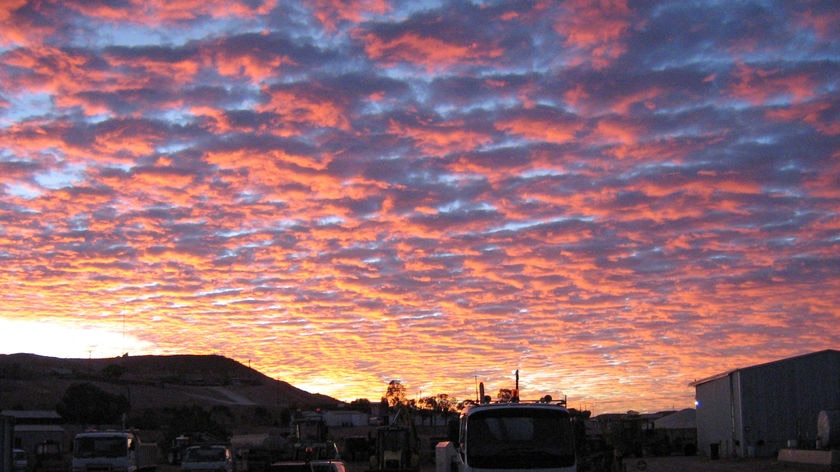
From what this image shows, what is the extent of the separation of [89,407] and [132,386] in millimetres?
51417

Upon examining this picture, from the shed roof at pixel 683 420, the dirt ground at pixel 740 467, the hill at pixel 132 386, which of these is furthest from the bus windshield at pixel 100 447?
the hill at pixel 132 386

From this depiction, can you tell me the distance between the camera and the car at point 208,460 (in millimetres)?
32344

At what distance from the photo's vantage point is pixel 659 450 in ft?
227

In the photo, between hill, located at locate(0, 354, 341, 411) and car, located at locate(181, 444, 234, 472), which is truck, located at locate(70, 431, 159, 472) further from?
hill, located at locate(0, 354, 341, 411)

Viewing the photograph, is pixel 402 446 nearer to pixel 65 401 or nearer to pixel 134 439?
pixel 134 439

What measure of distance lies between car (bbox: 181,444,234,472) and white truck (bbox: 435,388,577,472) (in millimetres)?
17516

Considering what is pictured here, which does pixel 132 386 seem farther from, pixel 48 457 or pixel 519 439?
pixel 519 439

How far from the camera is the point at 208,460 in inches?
1294

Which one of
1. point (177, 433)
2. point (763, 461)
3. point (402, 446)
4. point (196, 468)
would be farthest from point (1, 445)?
point (177, 433)

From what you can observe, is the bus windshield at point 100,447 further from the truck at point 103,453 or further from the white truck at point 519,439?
the white truck at point 519,439

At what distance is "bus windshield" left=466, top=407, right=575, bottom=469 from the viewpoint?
54.9ft

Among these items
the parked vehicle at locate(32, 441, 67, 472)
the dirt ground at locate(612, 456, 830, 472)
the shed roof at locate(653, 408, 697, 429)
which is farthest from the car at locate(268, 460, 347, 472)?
the shed roof at locate(653, 408, 697, 429)

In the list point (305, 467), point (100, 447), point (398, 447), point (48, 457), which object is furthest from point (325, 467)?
point (48, 457)

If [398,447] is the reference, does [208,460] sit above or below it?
above
